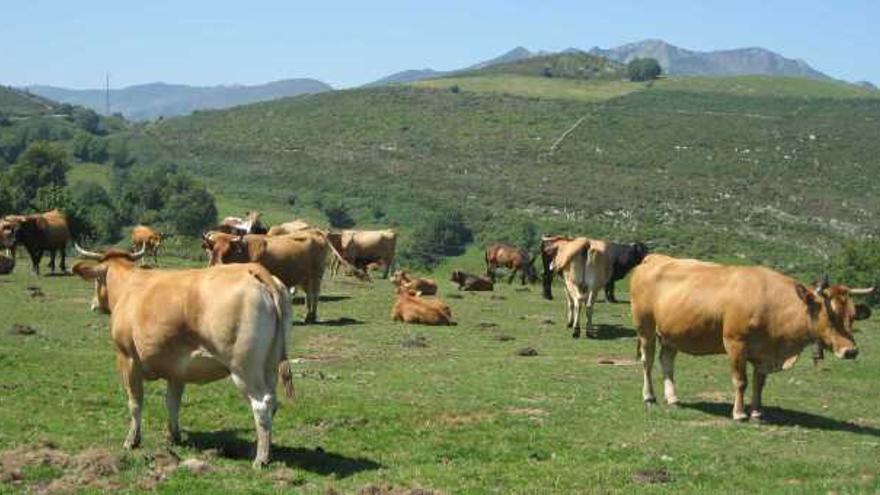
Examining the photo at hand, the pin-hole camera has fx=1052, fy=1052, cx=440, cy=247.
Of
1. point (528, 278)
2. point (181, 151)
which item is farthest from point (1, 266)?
point (181, 151)

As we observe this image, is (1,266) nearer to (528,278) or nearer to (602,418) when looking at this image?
(528,278)

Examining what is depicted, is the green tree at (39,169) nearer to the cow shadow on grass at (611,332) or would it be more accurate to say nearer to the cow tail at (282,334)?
the cow shadow on grass at (611,332)

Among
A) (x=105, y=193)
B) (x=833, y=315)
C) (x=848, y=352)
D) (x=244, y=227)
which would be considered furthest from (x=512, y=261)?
(x=105, y=193)

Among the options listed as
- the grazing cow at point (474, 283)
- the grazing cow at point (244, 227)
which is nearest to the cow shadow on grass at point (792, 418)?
the grazing cow at point (474, 283)

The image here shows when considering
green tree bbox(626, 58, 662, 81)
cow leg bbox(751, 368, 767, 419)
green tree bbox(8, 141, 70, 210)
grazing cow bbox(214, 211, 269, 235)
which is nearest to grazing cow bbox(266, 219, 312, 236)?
grazing cow bbox(214, 211, 269, 235)

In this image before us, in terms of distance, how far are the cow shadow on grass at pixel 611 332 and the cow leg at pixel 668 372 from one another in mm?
9766

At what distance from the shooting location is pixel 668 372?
17547 mm

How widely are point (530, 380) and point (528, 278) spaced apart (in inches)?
1160

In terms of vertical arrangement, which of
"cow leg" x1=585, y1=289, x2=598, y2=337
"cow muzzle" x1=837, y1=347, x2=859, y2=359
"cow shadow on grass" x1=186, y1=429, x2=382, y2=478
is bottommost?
"cow leg" x1=585, y1=289, x2=598, y2=337

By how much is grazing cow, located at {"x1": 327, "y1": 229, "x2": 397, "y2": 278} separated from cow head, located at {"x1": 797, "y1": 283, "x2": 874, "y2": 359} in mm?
30059

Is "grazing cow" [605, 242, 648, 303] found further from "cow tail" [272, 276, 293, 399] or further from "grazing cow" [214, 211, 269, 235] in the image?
"cow tail" [272, 276, 293, 399]

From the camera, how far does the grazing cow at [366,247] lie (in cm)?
4441

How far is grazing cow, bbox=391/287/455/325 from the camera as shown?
95.3 ft

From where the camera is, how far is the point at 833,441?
1483 centimetres
